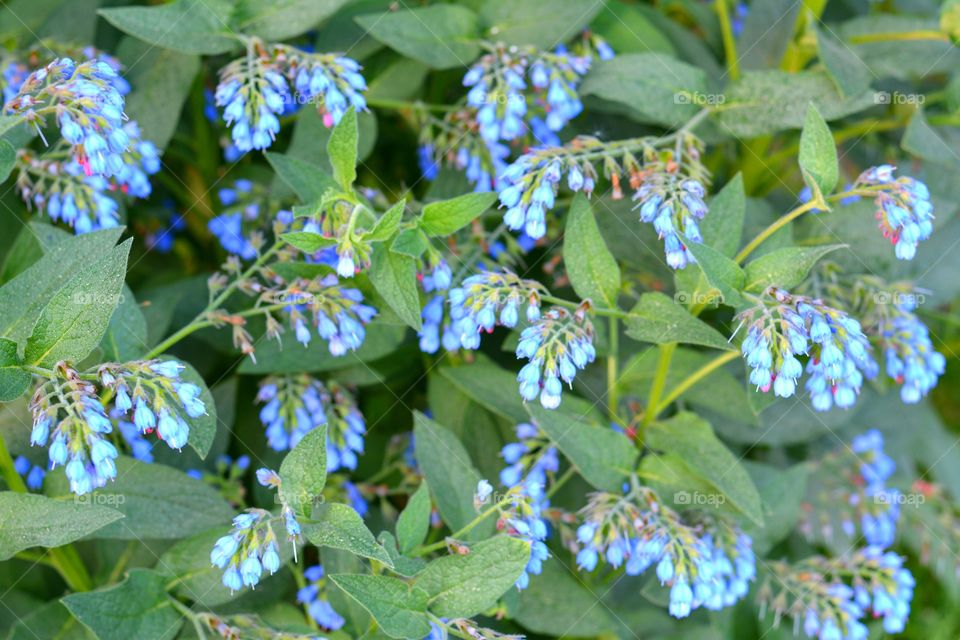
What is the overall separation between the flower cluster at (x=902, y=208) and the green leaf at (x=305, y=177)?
1262mm

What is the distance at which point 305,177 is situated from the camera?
2.44m

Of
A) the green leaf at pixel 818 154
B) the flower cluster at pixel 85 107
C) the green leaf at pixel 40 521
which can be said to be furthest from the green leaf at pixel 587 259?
the green leaf at pixel 40 521

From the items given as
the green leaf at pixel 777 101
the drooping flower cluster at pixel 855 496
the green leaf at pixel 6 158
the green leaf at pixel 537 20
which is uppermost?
the green leaf at pixel 6 158

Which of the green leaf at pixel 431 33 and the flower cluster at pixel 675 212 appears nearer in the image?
the flower cluster at pixel 675 212

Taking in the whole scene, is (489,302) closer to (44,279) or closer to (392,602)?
(392,602)

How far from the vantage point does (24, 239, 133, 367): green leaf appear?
1905 mm

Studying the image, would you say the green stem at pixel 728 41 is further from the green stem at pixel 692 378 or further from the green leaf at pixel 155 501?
the green leaf at pixel 155 501

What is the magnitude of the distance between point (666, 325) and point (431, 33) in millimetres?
1143

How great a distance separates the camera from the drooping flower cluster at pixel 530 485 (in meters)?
2.15

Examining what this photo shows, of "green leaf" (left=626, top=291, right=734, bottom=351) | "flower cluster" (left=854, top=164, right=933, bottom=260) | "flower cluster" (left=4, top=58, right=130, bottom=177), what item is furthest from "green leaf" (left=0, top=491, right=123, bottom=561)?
"flower cluster" (left=854, top=164, right=933, bottom=260)

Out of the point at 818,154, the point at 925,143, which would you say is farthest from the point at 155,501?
the point at 925,143

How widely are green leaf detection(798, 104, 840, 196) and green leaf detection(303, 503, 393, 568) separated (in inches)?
48.3

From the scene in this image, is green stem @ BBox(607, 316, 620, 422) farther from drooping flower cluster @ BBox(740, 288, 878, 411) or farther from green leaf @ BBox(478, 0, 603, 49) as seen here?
green leaf @ BBox(478, 0, 603, 49)

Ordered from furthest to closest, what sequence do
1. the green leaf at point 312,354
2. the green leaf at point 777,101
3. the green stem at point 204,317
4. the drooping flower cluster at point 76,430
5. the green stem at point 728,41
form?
the green stem at point 728,41
the green leaf at point 777,101
the green leaf at point 312,354
the green stem at point 204,317
the drooping flower cluster at point 76,430
